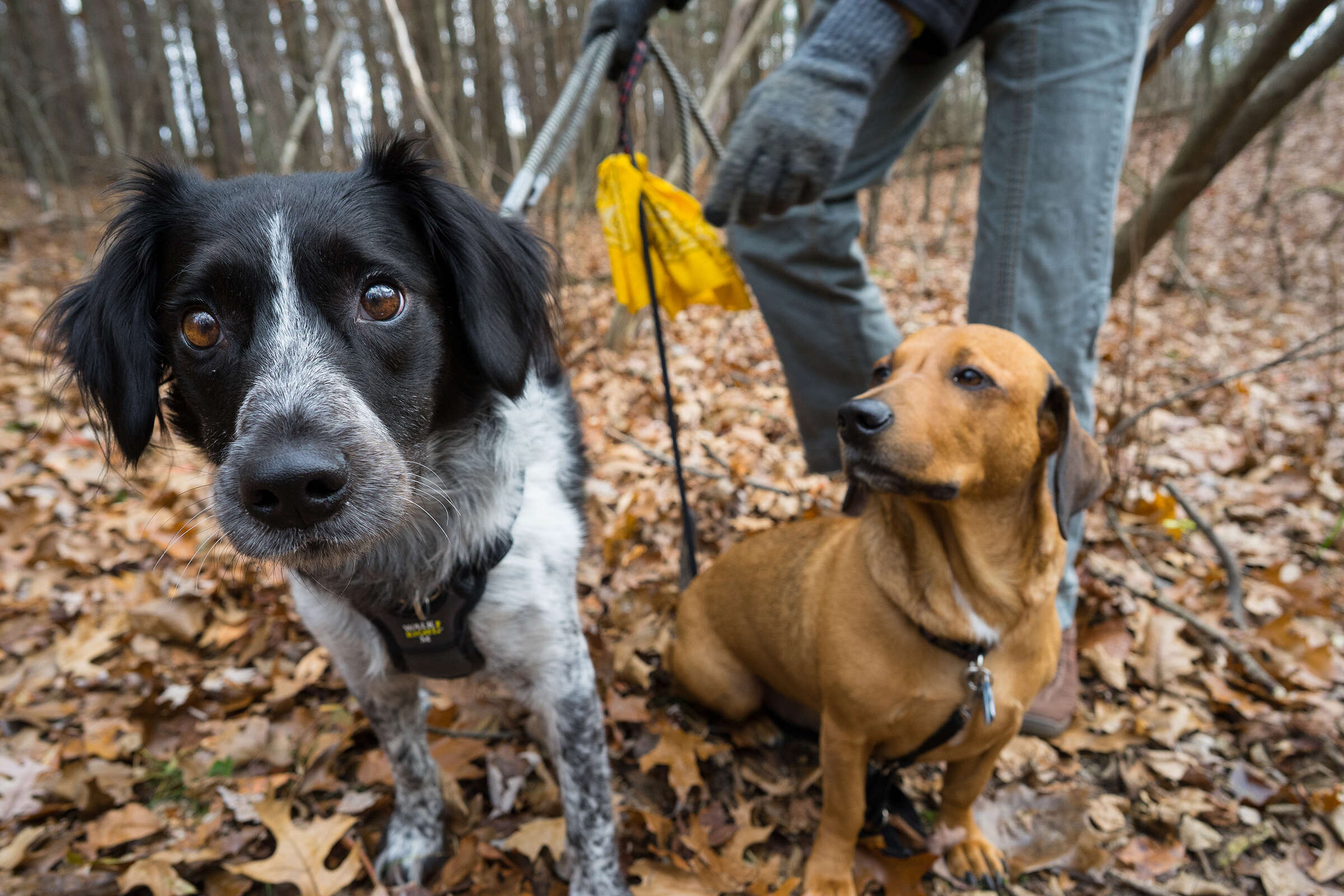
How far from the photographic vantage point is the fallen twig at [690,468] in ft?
13.3

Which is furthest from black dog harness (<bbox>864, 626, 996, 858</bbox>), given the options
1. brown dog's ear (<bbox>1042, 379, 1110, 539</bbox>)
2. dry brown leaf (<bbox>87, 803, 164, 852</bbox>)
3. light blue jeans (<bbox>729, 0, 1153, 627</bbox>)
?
dry brown leaf (<bbox>87, 803, 164, 852</bbox>)

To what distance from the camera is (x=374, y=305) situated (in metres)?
1.79

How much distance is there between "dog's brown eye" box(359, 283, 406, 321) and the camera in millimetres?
1783

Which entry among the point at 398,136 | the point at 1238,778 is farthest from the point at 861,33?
the point at 1238,778

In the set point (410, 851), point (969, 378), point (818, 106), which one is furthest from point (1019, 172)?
point (410, 851)

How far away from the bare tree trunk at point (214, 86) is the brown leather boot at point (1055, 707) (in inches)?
543

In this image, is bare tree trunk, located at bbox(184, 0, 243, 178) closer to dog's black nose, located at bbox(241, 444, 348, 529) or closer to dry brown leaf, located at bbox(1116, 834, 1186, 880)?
dog's black nose, located at bbox(241, 444, 348, 529)

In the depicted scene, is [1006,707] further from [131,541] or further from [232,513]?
[131,541]

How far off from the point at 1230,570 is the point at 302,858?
360 cm

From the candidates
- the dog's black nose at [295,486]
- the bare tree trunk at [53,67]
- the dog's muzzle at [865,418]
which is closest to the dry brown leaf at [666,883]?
the dog's muzzle at [865,418]

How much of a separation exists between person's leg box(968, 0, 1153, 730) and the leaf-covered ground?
1.19 meters

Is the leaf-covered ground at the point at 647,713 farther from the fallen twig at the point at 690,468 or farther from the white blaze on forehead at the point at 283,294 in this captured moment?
the white blaze on forehead at the point at 283,294

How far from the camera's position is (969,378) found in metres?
1.94

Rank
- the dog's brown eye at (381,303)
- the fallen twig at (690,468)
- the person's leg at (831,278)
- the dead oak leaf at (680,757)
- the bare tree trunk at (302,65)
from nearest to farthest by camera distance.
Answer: the dog's brown eye at (381,303) → the dead oak leaf at (680,757) → the person's leg at (831,278) → the fallen twig at (690,468) → the bare tree trunk at (302,65)
